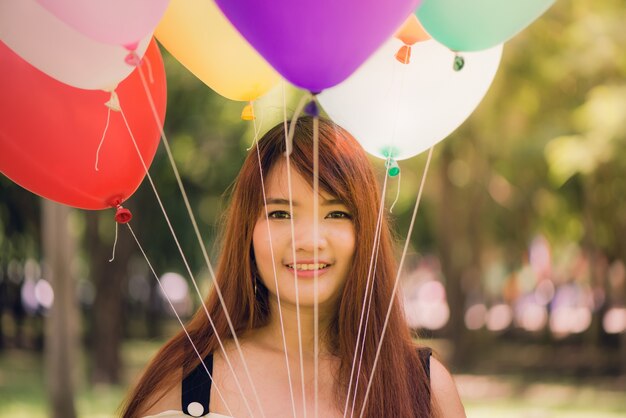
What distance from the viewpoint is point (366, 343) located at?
8.89 ft

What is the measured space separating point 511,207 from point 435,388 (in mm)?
13965

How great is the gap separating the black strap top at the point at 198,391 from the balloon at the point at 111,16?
2.96 ft

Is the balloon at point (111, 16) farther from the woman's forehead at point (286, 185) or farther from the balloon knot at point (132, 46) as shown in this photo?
the woman's forehead at point (286, 185)

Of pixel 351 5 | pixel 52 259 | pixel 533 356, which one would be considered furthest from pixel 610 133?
pixel 533 356

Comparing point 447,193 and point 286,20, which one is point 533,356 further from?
point 286,20

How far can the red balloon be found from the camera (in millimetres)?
2689

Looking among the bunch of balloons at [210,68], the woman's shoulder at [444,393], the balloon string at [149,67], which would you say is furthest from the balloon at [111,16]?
the woman's shoulder at [444,393]

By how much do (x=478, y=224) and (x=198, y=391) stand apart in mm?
12150

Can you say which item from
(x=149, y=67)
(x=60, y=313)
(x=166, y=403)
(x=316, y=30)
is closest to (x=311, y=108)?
(x=316, y=30)

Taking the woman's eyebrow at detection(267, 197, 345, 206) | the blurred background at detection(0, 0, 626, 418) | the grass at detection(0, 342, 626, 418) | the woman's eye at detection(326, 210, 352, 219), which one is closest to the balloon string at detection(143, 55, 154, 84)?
the woman's eyebrow at detection(267, 197, 345, 206)

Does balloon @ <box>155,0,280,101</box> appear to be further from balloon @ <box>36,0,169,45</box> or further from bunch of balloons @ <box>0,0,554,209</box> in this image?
balloon @ <box>36,0,169,45</box>

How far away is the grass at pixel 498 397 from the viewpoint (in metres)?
11.0

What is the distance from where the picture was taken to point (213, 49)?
2863 mm

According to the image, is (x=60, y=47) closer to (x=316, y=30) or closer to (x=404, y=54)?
(x=316, y=30)
